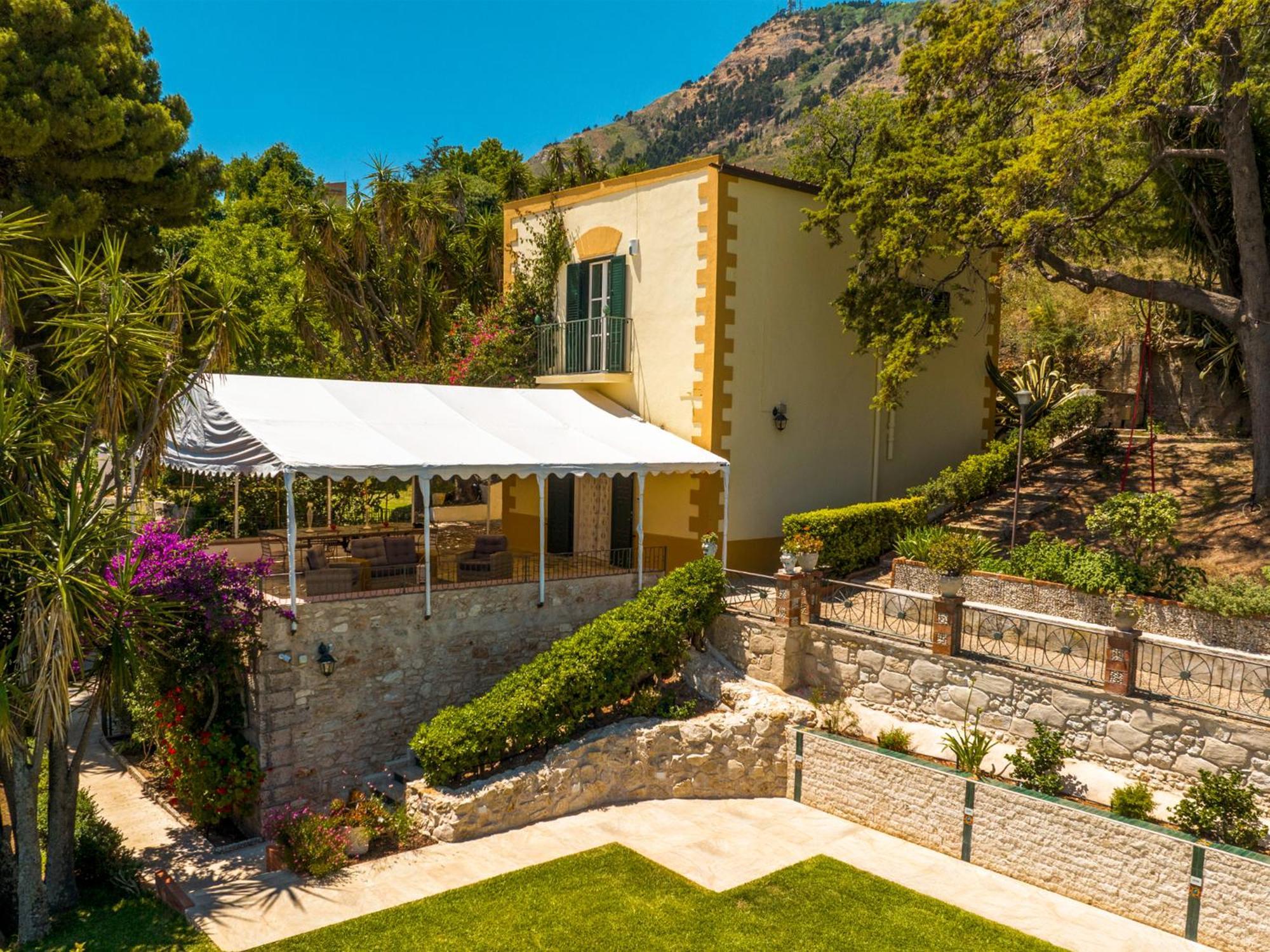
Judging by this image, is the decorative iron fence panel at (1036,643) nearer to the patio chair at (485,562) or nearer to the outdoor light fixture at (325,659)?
the patio chair at (485,562)

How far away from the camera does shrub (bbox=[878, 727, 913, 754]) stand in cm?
1257

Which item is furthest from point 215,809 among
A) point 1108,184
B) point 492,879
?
point 1108,184

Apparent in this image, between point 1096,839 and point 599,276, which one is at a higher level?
point 599,276

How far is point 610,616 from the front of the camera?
14.1 metres

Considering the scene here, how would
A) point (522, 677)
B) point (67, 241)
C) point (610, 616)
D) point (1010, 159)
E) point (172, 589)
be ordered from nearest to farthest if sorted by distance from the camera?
point (172, 589), point (522, 677), point (610, 616), point (1010, 159), point (67, 241)

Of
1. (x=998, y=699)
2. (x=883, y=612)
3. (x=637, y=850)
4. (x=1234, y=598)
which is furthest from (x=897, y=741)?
(x=1234, y=598)

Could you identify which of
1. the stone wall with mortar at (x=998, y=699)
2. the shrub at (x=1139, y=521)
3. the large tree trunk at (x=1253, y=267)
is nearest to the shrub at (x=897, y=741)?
the stone wall with mortar at (x=998, y=699)

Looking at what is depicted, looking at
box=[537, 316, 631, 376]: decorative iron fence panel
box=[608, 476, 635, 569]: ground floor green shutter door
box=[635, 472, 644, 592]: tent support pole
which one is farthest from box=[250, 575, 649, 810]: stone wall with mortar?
box=[537, 316, 631, 376]: decorative iron fence panel

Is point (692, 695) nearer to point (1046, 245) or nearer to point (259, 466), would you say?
point (259, 466)

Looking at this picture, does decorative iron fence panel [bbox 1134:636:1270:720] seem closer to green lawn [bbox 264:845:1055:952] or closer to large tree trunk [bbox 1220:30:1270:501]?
green lawn [bbox 264:845:1055:952]

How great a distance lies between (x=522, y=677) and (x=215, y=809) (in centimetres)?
449

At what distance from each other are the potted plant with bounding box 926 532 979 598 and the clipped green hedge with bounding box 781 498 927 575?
181 centimetres

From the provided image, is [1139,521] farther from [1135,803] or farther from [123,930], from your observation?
[123,930]

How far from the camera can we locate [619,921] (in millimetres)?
9656
